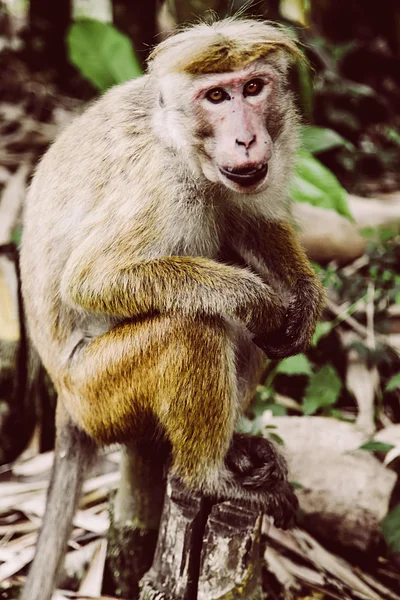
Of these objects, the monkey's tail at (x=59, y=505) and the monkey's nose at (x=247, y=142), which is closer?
the monkey's nose at (x=247, y=142)

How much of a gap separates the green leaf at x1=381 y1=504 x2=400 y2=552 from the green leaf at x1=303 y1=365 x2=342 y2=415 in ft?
3.61

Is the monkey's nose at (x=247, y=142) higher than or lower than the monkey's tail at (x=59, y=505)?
higher

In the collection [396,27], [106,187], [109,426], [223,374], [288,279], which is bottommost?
[109,426]

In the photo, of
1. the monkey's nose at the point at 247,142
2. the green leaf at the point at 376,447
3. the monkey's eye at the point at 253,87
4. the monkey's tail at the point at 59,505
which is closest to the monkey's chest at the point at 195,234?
the monkey's nose at the point at 247,142

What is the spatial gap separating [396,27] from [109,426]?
8316 mm

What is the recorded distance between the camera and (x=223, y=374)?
3230 mm

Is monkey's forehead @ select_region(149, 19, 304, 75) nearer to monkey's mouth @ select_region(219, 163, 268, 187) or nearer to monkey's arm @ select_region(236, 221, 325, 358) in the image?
monkey's mouth @ select_region(219, 163, 268, 187)

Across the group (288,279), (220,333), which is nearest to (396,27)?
(288,279)

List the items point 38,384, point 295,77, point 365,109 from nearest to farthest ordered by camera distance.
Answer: point 38,384, point 295,77, point 365,109

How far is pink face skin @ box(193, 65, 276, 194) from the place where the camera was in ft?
10.00

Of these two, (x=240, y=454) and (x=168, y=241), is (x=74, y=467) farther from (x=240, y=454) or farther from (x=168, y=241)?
(x=168, y=241)

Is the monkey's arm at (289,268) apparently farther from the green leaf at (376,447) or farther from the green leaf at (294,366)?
the green leaf at (294,366)

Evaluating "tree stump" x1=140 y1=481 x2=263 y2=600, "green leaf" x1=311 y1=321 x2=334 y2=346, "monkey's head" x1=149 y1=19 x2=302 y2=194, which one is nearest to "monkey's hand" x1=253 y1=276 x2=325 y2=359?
"monkey's head" x1=149 y1=19 x2=302 y2=194

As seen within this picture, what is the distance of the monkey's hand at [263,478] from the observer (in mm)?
3506
